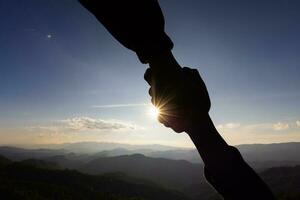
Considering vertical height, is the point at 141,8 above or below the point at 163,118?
above

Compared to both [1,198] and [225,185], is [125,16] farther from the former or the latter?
[1,198]

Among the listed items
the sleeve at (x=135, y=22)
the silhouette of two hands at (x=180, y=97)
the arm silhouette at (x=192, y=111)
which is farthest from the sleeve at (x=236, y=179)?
the sleeve at (x=135, y=22)

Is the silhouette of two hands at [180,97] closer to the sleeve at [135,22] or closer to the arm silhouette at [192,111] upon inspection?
the arm silhouette at [192,111]

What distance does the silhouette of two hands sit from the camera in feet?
9.17

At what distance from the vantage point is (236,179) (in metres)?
2.77

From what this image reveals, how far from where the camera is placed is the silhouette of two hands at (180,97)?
2.79 m

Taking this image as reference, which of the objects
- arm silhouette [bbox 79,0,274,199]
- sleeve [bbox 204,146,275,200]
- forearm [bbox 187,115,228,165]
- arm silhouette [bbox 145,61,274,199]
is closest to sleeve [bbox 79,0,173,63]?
arm silhouette [bbox 79,0,274,199]

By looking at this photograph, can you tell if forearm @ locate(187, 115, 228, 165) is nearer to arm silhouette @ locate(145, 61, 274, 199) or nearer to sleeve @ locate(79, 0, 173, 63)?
arm silhouette @ locate(145, 61, 274, 199)

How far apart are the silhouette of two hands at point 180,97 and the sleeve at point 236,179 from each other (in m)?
0.40

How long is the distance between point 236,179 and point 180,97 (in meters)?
0.83

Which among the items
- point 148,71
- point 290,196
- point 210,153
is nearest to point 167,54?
point 148,71

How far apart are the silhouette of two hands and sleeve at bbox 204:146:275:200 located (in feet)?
1.32

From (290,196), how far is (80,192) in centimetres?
10935

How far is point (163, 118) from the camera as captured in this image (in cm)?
287
